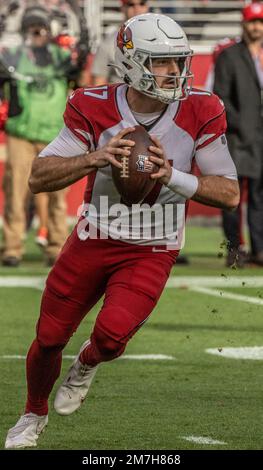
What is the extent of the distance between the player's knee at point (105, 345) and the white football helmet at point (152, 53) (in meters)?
0.92

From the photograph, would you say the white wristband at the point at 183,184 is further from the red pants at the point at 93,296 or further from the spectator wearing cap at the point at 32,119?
the spectator wearing cap at the point at 32,119

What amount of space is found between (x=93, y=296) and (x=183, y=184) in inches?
24.4

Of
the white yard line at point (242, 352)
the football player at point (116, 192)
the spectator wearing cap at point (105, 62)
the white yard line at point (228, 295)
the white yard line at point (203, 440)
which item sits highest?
the football player at point (116, 192)

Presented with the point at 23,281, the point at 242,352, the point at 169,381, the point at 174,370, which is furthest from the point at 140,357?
the point at 23,281

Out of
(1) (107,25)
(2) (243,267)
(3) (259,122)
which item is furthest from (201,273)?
(1) (107,25)

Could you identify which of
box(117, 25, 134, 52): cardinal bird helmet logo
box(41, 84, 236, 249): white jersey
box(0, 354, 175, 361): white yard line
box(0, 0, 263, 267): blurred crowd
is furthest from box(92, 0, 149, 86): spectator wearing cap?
box(41, 84, 236, 249): white jersey

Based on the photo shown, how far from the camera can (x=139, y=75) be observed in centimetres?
533

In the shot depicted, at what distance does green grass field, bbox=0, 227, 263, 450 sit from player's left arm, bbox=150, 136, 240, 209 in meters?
0.80

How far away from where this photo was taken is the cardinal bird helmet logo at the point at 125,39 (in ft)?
17.9

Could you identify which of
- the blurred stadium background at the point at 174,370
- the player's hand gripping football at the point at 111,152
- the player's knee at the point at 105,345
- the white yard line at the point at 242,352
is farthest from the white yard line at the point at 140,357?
the player's hand gripping football at the point at 111,152

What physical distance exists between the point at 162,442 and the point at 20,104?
22.1ft

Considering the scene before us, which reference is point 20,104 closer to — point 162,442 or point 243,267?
point 243,267

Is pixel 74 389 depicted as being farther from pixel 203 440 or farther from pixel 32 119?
pixel 32 119

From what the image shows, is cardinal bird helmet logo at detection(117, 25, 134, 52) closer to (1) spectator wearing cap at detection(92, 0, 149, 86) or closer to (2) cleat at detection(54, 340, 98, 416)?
(2) cleat at detection(54, 340, 98, 416)
